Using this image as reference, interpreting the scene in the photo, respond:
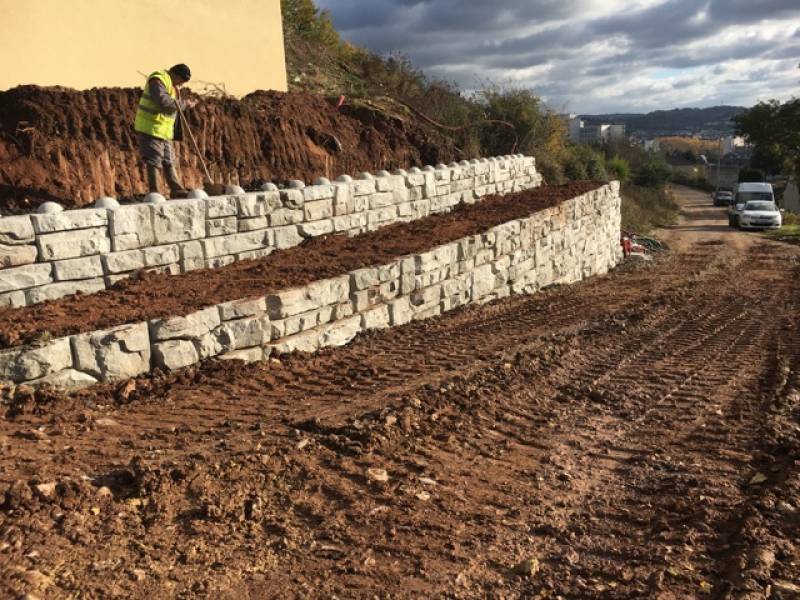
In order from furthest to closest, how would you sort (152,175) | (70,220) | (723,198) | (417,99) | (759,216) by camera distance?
1. (723,198)
2. (759,216)
3. (417,99)
4. (152,175)
5. (70,220)

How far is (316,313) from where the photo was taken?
6.28 meters

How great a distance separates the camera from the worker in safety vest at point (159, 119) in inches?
304

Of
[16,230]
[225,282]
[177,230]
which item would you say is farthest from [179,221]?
[16,230]

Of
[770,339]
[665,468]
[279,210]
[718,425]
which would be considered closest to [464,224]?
[279,210]

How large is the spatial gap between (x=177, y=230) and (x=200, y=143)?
174 inches

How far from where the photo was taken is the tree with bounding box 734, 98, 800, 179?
49750mm

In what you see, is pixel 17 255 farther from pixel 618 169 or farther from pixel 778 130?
pixel 778 130

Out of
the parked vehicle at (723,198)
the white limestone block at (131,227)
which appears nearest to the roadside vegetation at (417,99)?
the white limestone block at (131,227)

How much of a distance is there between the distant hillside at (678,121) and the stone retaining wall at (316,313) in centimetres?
13606

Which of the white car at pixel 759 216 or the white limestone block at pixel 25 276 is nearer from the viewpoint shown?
the white limestone block at pixel 25 276

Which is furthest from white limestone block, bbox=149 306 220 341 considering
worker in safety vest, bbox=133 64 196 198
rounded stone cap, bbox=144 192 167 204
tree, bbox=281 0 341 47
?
tree, bbox=281 0 341 47

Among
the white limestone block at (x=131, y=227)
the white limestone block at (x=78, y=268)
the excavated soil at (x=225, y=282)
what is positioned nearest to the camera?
the excavated soil at (x=225, y=282)

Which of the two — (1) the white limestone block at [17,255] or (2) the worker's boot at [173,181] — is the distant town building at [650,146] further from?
(1) the white limestone block at [17,255]

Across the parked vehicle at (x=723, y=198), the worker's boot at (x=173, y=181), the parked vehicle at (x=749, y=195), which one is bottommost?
the parked vehicle at (x=723, y=198)
